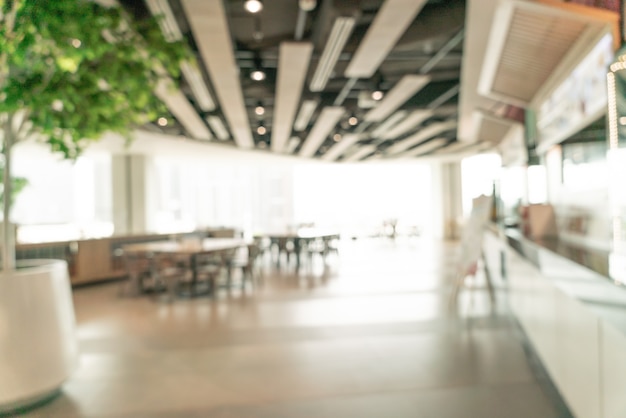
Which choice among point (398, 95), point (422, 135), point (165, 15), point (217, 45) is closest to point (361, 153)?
point (422, 135)

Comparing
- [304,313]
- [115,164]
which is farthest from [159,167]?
[304,313]

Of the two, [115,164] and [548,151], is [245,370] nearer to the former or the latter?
[548,151]

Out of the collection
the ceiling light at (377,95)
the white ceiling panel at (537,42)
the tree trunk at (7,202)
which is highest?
the ceiling light at (377,95)

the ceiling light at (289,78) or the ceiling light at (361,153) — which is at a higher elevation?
the ceiling light at (361,153)

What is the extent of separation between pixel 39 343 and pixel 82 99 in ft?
5.60

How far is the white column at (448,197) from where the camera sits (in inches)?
828

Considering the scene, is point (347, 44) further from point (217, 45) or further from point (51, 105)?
point (51, 105)

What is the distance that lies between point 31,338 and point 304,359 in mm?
2134

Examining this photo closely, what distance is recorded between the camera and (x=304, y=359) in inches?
171

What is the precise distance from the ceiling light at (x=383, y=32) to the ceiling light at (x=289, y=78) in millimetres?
655

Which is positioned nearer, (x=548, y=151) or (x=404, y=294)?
(x=548, y=151)

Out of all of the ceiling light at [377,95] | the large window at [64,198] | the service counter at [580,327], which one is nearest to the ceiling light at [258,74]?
the ceiling light at [377,95]

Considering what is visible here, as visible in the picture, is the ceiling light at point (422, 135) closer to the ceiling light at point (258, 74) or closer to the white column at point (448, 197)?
the white column at point (448, 197)

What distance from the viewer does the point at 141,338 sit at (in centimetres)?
537
